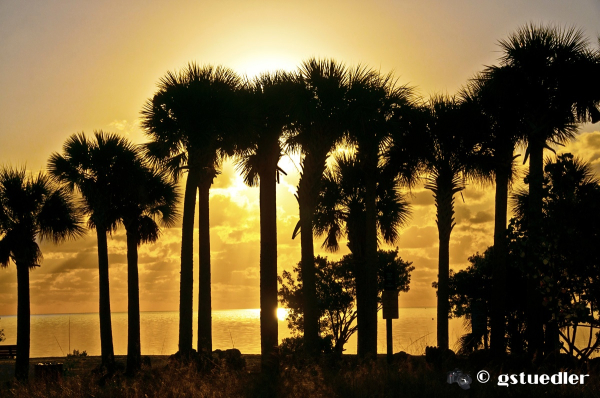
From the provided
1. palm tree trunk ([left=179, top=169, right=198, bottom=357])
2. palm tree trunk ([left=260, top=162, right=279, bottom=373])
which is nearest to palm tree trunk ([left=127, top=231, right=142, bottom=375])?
palm tree trunk ([left=179, top=169, right=198, bottom=357])

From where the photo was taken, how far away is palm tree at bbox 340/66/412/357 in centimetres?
2495

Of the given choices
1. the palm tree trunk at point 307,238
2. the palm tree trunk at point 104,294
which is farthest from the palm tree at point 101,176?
the palm tree trunk at point 307,238

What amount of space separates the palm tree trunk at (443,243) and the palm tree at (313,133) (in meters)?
5.75

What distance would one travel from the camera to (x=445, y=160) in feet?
92.3

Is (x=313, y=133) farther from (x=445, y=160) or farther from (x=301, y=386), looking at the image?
(x=301, y=386)

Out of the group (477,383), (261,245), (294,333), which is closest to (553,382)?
(477,383)

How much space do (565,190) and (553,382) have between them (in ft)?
21.0

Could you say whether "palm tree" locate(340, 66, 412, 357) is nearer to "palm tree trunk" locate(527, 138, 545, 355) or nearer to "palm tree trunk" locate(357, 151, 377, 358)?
"palm tree trunk" locate(357, 151, 377, 358)

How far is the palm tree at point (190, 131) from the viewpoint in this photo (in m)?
25.2

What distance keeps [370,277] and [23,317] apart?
1616 centimetres

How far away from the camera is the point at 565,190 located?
1748cm

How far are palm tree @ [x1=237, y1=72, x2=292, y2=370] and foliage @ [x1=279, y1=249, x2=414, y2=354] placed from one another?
63.4 ft

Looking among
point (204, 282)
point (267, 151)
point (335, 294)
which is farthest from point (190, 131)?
point (335, 294)

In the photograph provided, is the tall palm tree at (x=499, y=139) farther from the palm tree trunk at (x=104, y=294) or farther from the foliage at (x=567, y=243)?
the palm tree trunk at (x=104, y=294)
